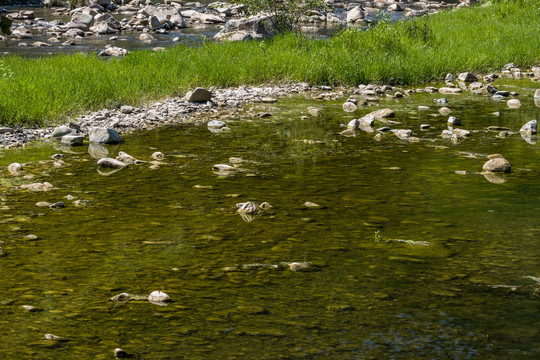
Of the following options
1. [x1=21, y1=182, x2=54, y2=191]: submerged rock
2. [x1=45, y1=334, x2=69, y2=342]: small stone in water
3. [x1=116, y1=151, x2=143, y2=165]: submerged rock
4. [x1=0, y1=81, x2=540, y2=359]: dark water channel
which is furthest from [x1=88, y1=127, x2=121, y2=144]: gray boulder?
[x1=45, y1=334, x2=69, y2=342]: small stone in water

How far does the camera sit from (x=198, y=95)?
10.7 m

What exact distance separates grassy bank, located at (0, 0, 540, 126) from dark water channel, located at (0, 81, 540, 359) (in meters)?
2.05

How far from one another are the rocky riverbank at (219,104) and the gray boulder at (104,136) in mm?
146

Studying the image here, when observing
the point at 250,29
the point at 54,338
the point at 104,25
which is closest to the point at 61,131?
the point at 54,338

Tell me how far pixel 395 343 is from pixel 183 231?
2187mm

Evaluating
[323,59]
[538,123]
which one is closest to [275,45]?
[323,59]

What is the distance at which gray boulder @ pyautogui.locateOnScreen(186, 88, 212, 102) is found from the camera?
10.7 meters

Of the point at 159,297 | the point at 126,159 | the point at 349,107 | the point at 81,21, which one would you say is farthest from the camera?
the point at 81,21

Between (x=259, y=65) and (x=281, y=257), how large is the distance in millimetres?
8574

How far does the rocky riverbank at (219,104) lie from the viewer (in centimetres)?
863

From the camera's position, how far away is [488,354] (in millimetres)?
3217

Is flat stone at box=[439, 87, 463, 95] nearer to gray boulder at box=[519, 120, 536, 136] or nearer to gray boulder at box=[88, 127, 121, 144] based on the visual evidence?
gray boulder at box=[519, 120, 536, 136]

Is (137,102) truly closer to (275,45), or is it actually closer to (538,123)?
(275,45)

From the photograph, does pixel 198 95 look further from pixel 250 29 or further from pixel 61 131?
pixel 250 29
